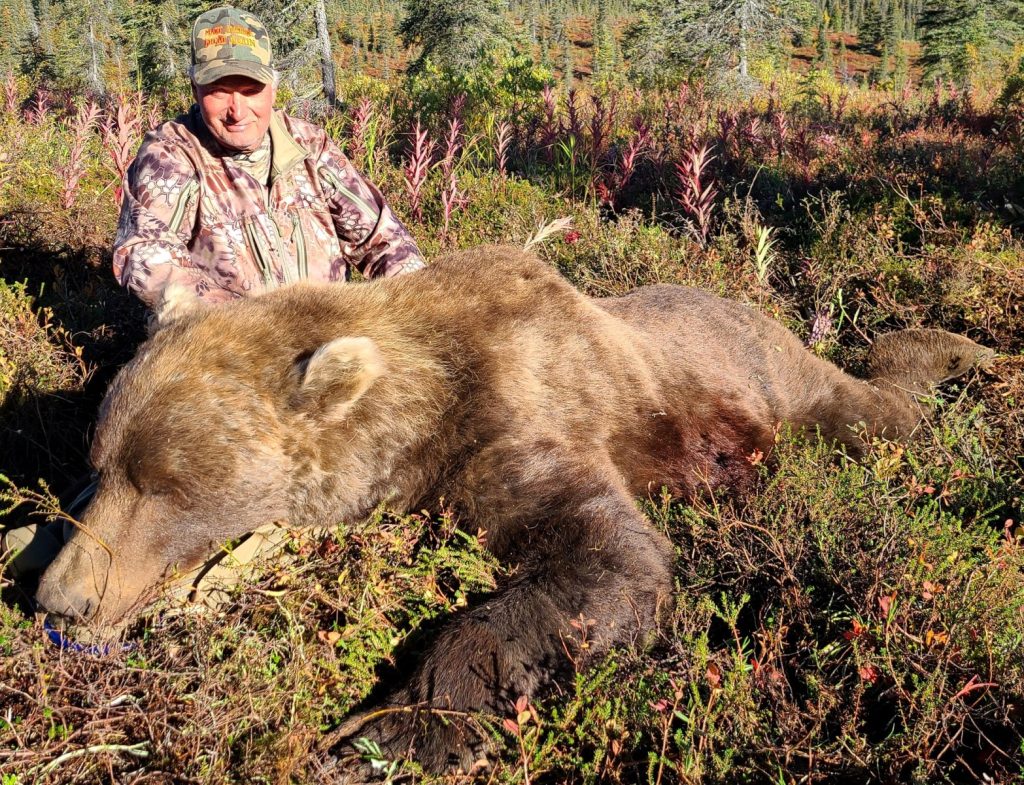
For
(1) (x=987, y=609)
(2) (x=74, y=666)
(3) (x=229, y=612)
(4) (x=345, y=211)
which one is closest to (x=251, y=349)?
(3) (x=229, y=612)

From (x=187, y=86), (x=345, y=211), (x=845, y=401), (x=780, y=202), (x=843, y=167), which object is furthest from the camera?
(x=187, y=86)

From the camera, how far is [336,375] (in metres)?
2.97

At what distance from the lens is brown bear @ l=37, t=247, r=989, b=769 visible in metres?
2.69

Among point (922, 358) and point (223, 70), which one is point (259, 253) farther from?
point (922, 358)

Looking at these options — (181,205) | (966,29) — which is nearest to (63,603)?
(181,205)

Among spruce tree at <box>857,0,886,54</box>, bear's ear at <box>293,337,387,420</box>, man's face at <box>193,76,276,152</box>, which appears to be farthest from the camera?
spruce tree at <box>857,0,886,54</box>

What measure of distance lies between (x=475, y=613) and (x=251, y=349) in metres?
1.38

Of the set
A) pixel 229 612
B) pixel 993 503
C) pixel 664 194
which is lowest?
pixel 993 503

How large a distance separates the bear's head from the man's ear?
253mm

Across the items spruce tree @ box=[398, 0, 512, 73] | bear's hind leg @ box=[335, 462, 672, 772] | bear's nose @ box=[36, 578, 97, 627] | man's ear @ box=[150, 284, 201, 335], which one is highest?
spruce tree @ box=[398, 0, 512, 73]

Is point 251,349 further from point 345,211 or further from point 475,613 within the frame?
point 345,211

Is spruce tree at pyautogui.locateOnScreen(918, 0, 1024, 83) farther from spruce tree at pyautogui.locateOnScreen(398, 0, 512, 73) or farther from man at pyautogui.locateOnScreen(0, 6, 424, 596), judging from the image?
man at pyautogui.locateOnScreen(0, 6, 424, 596)

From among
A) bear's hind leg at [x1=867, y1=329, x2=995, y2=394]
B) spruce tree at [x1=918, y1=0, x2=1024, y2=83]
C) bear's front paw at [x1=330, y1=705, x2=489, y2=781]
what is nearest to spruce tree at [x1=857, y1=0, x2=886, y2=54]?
spruce tree at [x1=918, y1=0, x2=1024, y2=83]

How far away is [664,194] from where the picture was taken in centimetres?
785
